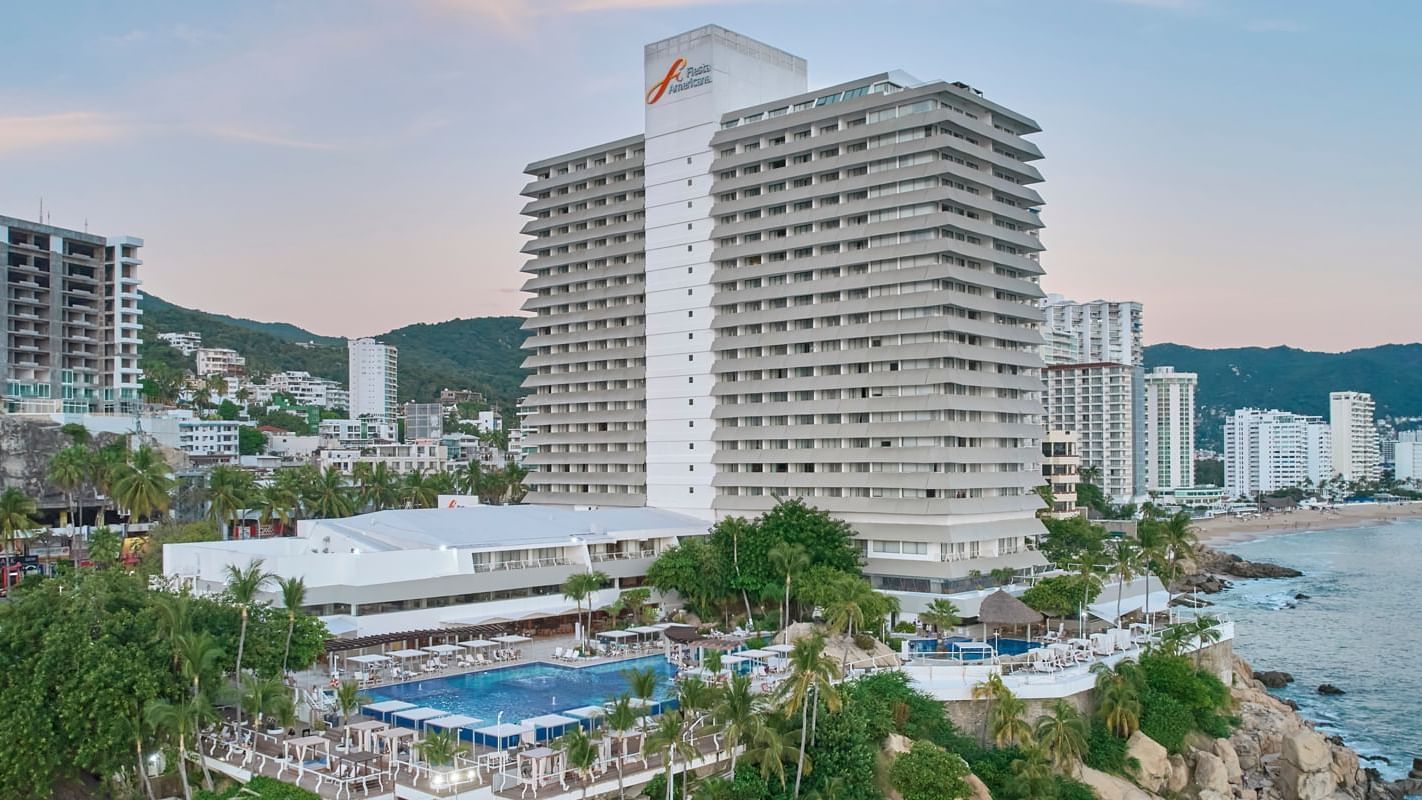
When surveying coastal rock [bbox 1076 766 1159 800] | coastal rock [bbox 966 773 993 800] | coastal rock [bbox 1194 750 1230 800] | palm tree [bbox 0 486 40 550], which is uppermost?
palm tree [bbox 0 486 40 550]

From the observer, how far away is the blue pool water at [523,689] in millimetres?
46031

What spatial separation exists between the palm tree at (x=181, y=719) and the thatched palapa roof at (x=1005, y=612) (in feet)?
119

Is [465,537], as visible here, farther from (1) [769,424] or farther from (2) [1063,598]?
(2) [1063,598]

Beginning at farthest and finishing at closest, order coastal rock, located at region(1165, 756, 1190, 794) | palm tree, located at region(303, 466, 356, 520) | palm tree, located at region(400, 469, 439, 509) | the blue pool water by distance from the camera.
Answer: palm tree, located at region(400, 469, 439, 509), palm tree, located at region(303, 466, 356, 520), coastal rock, located at region(1165, 756, 1190, 794), the blue pool water

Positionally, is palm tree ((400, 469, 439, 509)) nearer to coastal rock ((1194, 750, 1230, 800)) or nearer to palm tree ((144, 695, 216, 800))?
palm tree ((144, 695, 216, 800))

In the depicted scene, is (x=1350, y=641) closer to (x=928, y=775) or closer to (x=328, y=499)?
(x=928, y=775)

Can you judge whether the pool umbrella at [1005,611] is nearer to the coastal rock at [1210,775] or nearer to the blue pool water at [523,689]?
the coastal rock at [1210,775]

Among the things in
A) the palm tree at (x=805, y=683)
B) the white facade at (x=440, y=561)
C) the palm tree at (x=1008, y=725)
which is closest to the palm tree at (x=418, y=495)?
the white facade at (x=440, y=561)

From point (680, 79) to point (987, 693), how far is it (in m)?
53.2

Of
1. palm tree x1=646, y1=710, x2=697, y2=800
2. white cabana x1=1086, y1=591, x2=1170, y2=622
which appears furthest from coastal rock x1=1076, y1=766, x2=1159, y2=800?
palm tree x1=646, y1=710, x2=697, y2=800

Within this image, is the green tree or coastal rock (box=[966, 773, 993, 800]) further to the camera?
coastal rock (box=[966, 773, 993, 800])

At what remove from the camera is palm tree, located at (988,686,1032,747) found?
45219 millimetres

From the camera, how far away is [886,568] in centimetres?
7056

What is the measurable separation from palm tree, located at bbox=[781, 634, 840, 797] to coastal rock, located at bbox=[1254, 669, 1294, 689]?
5155 cm
